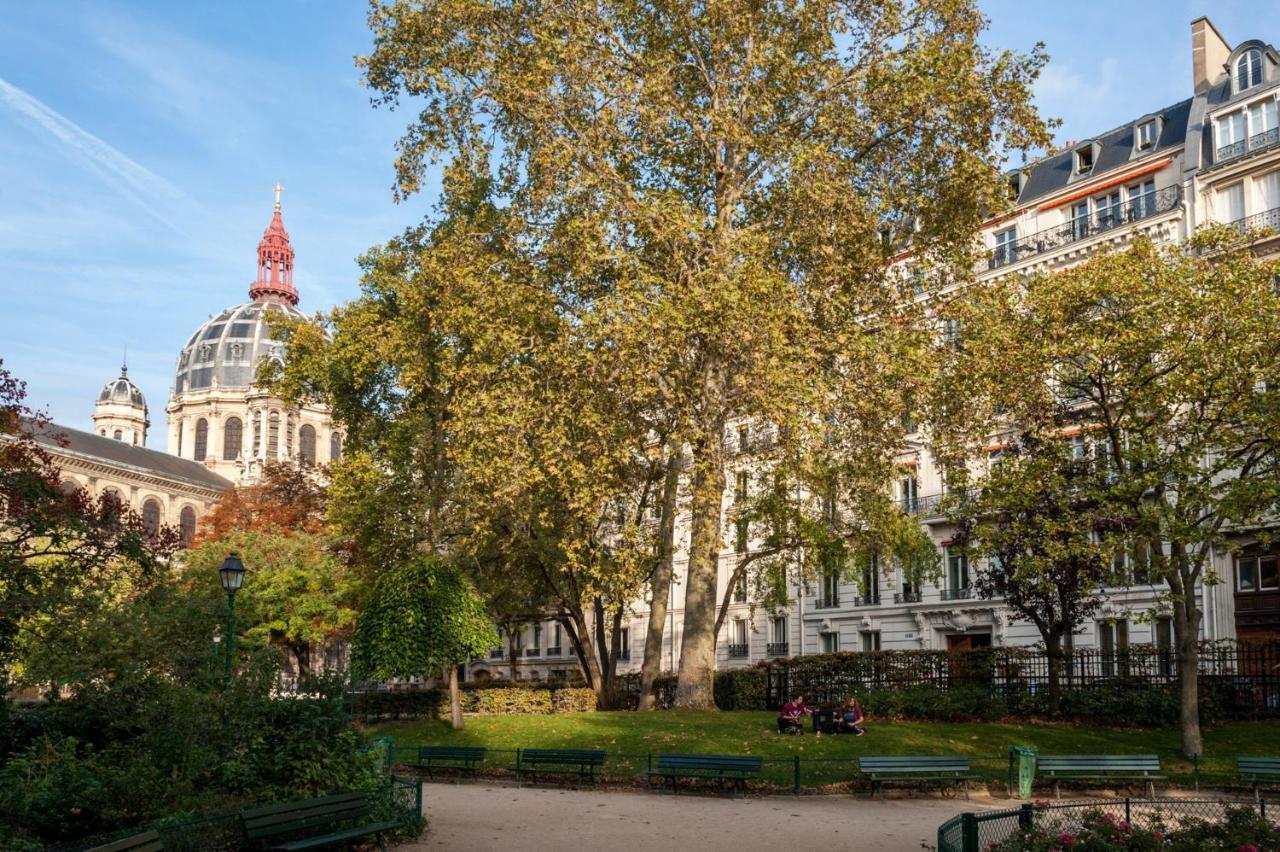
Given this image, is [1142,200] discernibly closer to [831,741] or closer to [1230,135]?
[1230,135]

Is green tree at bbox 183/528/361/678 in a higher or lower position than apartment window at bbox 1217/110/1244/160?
lower

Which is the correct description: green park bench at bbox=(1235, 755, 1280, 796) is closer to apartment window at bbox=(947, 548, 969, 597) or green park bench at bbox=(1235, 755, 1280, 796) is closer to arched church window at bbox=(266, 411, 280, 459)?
apartment window at bbox=(947, 548, 969, 597)

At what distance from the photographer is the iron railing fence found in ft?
94.7

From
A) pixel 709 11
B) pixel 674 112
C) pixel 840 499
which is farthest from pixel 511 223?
pixel 840 499

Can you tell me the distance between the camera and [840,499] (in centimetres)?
3000

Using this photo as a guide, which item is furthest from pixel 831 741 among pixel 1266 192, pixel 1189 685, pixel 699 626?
pixel 1266 192

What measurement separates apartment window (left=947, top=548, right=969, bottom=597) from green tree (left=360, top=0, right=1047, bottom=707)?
1789 centimetres

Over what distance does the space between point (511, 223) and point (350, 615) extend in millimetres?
23286

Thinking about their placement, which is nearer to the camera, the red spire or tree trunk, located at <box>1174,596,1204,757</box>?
tree trunk, located at <box>1174,596,1204,757</box>

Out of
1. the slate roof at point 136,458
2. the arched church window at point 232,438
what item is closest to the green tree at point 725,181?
the slate roof at point 136,458

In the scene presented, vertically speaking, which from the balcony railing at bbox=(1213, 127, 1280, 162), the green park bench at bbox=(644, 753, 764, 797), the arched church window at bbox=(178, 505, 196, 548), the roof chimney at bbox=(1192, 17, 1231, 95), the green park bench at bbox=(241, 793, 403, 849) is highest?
the roof chimney at bbox=(1192, 17, 1231, 95)

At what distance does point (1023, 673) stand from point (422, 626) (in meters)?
16.8

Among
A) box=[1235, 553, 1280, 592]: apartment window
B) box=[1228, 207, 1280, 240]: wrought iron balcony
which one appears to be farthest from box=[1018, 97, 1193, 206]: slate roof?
box=[1235, 553, 1280, 592]: apartment window

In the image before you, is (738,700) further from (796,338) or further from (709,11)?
(709,11)
